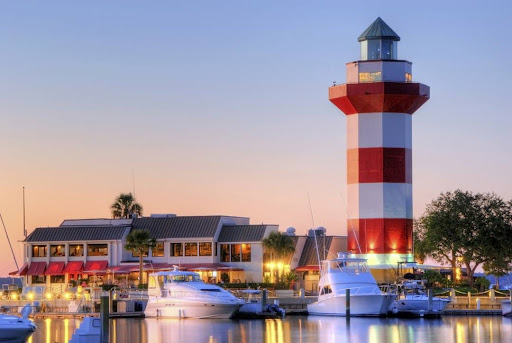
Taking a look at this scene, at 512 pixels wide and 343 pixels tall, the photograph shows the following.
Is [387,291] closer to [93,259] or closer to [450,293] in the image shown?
[450,293]

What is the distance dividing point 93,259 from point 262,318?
2984cm

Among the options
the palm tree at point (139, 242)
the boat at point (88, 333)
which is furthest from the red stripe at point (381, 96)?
the boat at point (88, 333)

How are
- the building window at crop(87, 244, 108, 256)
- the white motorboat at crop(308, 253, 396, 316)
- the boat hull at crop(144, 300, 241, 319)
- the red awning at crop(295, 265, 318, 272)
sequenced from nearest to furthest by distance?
the white motorboat at crop(308, 253, 396, 316), the boat hull at crop(144, 300, 241, 319), the red awning at crop(295, 265, 318, 272), the building window at crop(87, 244, 108, 256)

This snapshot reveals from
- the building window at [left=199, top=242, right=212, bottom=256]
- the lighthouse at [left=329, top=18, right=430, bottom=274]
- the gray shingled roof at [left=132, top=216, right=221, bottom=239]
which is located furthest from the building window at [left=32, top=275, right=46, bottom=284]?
the lighthouse at [left=329, top=18, right=430, bottom=274]

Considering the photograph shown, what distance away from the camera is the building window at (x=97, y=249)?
112m

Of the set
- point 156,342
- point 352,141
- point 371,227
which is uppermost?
point 352,141

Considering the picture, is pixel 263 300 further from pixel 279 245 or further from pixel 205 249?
pixel 205 249

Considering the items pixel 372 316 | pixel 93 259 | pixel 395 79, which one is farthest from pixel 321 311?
pixel 93 259

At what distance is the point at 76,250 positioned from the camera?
113 m

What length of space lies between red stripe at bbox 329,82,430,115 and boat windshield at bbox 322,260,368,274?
44.4ft

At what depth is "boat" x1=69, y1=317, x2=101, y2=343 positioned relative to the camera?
59.5 meters

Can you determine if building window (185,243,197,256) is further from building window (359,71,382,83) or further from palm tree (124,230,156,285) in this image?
building window (359,71,382,83)

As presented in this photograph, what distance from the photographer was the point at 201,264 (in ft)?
353

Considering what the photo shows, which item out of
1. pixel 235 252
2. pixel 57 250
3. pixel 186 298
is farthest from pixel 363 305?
pixel 57 250
